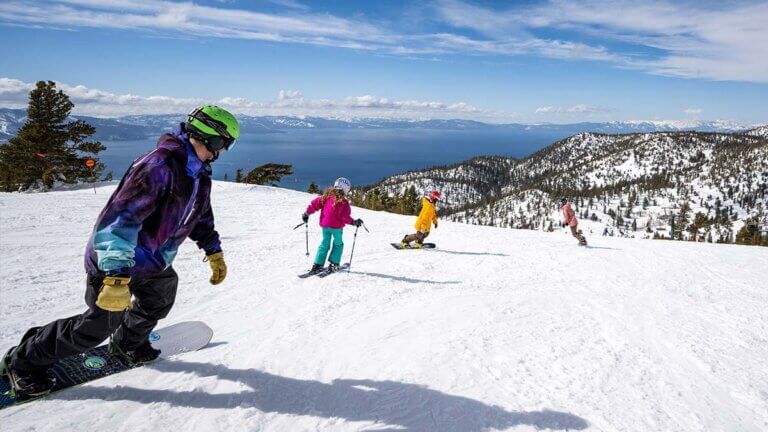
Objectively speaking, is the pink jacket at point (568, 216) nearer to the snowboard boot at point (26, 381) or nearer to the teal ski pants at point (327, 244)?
the teal ski pants at point (327, 244)

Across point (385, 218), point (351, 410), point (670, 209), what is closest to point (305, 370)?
point (351, 410)

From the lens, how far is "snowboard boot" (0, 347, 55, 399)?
10.1 feet

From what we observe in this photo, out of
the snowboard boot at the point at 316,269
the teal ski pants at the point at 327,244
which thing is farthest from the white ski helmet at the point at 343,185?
the snowboard boot at the point at 316,269

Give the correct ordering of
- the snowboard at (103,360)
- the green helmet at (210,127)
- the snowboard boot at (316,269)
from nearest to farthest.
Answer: the green helmet at (210,127) < the snowboard at (103,360) < the snowboard boot at (316,269)

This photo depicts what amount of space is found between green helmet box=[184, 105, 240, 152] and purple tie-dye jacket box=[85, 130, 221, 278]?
0.12 metres

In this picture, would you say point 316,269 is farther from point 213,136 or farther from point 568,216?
point 568,216

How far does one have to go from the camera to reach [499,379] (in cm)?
379

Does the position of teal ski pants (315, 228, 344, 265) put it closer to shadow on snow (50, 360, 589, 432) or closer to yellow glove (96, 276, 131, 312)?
shadow on snow (50, 360, 589, 432)

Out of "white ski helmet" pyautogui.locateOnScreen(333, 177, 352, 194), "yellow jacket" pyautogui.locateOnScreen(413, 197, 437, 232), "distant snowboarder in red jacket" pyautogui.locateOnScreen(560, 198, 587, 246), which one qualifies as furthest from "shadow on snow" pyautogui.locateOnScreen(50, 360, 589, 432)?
"distant snowboarder in red jacket" pyautogui.locateOnScreen(560, 198, 587, 246)

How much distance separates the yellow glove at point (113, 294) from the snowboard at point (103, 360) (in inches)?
49.7

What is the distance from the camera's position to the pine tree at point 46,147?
101 feet

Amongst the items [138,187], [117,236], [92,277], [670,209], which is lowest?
[670,209]

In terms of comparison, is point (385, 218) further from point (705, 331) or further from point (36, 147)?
point (36, 147)

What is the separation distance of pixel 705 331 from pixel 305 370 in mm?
5529
